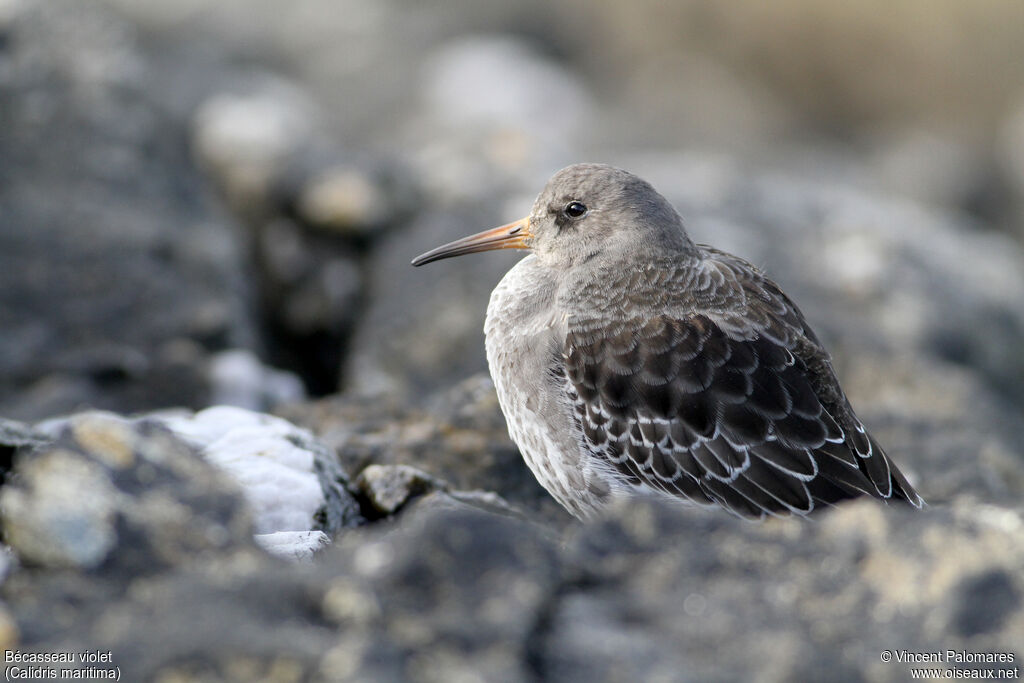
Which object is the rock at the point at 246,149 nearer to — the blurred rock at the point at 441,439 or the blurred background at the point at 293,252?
the blurred background at the point at 293,252

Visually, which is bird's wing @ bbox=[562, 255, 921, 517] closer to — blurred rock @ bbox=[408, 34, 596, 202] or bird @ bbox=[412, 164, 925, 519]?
bird @ bbox=[412, 164, 925, 519]

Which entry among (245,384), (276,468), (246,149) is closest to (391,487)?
(276,468)

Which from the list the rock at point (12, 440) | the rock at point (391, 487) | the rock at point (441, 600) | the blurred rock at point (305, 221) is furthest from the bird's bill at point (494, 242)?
the blurred rock at point (305, 221)

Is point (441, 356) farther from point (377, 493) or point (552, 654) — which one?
point (552, 654)

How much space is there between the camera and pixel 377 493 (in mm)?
5172

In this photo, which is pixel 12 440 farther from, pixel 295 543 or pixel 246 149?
pixel 246 149

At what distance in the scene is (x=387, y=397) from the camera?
285 inches

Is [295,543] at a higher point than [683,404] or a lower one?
lower

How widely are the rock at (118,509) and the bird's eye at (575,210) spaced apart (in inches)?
125

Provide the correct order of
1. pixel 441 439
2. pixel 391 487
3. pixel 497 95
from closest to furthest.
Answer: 1. pixel 391 487
2. pixel 441 439
3. pixel 497 95

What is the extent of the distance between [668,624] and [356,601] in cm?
93

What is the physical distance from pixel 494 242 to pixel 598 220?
2.59 ft

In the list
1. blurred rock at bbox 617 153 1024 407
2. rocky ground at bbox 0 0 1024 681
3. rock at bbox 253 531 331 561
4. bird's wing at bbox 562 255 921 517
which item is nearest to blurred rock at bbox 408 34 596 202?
rocky ground at bbox 0 0 1024 681

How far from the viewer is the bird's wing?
17.1 ft
